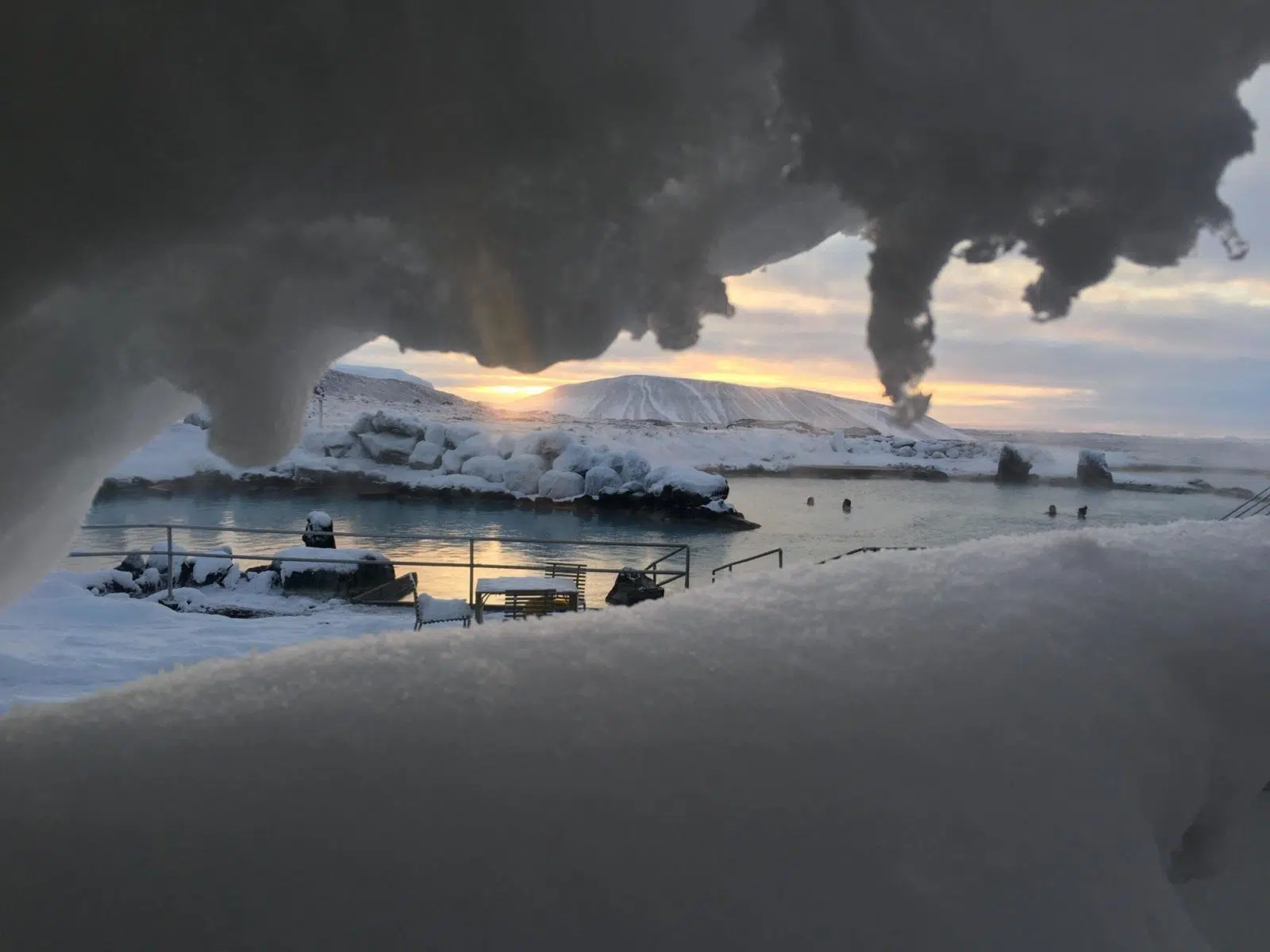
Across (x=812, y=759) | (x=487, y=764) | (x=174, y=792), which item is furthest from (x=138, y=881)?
(x=812, y=759)

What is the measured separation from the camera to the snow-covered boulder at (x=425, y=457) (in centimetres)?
786

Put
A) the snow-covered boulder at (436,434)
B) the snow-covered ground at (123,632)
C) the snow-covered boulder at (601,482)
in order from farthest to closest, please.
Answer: the snow-covered boulder at (436,434)
the snow-covered boulder at (601,482)
the snow-covered ground at (123,632)

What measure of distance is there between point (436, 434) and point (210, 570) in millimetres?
3088

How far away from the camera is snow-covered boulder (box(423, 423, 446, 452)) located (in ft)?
26.4

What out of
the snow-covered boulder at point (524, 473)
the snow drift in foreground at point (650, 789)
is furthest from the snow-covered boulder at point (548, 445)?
the snow drift in foreground at point (650, 789)

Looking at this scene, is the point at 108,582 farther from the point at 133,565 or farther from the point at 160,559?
the point at 160,559

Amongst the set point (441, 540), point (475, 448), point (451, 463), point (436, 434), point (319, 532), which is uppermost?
point (436, 434)

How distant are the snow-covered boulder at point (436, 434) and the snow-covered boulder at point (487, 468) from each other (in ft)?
1.25

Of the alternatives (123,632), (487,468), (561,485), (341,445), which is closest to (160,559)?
(123,632)

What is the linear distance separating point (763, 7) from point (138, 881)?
0.96 m

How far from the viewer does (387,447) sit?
789 centimetres

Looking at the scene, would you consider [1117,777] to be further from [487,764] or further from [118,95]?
[118,95]

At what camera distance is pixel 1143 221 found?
0.95 metres

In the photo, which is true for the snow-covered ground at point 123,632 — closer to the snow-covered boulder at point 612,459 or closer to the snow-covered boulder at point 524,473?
the snow-covered boulder at point 524,473
